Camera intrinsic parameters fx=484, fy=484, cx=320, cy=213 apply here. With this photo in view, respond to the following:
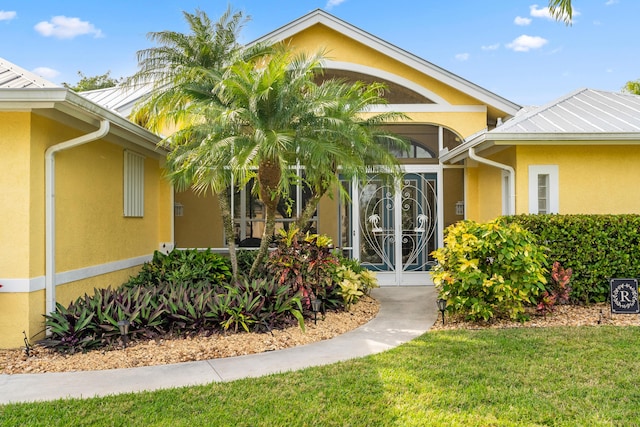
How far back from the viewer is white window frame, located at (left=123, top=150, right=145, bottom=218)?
30.1ft

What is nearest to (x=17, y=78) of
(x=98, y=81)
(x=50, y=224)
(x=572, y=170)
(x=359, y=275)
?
(x=50, y=224)

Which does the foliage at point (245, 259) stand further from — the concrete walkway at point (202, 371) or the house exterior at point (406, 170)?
the concrete walkway at point (202, 371)

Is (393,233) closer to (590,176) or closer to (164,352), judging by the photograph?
(590,176)

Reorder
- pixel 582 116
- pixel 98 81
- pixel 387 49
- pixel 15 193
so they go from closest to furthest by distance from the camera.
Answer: pixel 15 193
pixel 582 116
pixel 387 49
pixel 98 81

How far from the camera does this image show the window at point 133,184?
9.18m

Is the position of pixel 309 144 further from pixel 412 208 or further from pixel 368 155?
pixel 412 208

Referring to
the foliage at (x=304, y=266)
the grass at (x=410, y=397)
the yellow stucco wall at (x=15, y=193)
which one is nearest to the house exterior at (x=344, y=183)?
the yellow stucco wall at (x=15, y=193)

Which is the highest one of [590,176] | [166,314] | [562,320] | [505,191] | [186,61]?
[186,61]

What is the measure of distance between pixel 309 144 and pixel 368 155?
1.93m

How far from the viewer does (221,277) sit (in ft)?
30.8

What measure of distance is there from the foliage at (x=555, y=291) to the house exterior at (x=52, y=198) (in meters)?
7.26

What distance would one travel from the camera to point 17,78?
6.74 m

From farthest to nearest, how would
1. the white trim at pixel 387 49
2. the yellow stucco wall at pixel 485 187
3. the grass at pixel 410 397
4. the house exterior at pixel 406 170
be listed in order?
the house exterior at pixel 406 170 < the white trim at pixel 387 49 < the yellow stucco wall at pixel 485 187 < the grass at pixel 410 397

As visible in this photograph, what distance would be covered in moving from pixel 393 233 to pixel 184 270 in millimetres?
4986
